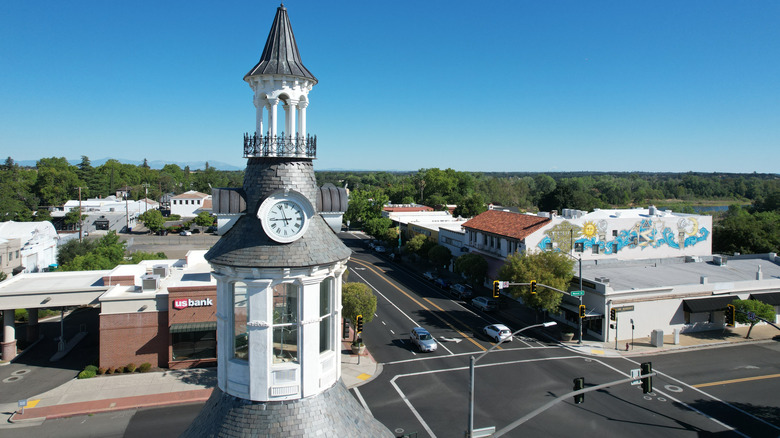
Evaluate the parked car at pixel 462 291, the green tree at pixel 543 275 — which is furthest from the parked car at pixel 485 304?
the green tree at pixel 543 275

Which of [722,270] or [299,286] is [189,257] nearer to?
[299,286]

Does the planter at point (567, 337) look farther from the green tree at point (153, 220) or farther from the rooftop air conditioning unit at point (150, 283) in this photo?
the green tree at point (153, 220)

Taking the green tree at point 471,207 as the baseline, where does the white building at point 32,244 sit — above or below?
below

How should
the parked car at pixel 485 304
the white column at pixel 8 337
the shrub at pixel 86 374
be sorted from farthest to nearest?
1. the parked car at pixel 485 304
2. the white column at pixel 8 337
3. the shrub at pixel 86 374

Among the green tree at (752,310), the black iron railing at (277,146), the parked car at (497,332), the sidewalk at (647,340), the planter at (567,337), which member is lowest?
the sidewalk at (647,340)

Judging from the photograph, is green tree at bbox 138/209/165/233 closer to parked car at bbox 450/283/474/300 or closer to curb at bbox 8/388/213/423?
parked car at bbox 450/283/474/300

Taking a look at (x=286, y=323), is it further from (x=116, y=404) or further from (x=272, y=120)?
(x=116, y=404)

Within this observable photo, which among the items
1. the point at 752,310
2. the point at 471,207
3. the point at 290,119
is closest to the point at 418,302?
the point at 752,310

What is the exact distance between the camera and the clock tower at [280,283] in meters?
8.45

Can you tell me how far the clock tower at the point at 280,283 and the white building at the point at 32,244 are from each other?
60256 millimetres

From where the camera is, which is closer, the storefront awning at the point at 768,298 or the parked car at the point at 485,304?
the storefront awning at the point at 768,298

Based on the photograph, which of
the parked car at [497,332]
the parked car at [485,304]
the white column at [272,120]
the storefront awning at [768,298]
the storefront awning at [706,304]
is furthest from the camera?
the parked car at [485,304]

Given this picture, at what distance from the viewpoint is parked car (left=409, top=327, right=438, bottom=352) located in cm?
3784

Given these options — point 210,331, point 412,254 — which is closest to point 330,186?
point 210,331
